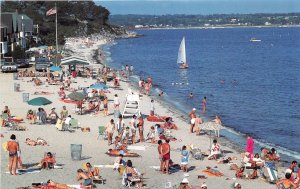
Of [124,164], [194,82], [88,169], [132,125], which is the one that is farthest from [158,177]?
[194,82]

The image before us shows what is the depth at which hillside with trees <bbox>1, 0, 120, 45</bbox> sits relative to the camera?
123 metres

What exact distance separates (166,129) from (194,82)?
→ 31.2 meters

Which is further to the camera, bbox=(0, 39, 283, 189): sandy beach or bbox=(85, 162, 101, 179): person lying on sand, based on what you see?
bbox=(0, 39, 283, 189): sandy beach

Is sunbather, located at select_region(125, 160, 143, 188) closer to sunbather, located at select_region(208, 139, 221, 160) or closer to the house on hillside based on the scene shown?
sunbather, located at select_region(208, 139, 221, 160)

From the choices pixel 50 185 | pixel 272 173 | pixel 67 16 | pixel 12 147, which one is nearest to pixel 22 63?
pixel 12 147

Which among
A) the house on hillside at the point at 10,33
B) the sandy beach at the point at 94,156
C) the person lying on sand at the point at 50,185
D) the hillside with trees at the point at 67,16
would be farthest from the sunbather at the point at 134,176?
the hillside with trees at the point at 67,16

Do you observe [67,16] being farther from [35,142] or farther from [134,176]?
[134,176]

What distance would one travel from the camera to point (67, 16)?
15825cm

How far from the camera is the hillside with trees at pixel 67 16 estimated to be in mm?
123400

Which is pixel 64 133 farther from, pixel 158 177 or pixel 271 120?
pixel 271 120

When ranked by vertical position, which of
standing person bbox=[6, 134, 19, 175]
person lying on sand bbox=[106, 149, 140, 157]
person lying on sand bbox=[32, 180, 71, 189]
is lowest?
person lying on sand bbox=[106, 149, 140, 157]

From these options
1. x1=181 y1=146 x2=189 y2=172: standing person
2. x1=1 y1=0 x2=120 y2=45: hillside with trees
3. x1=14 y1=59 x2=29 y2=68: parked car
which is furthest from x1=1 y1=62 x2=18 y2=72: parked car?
x1=1 y1=0 x2=120 y2=45: hillside with trees

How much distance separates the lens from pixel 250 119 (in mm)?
35844

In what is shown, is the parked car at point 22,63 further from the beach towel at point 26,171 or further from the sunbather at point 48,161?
the beach towel at point 26,171
